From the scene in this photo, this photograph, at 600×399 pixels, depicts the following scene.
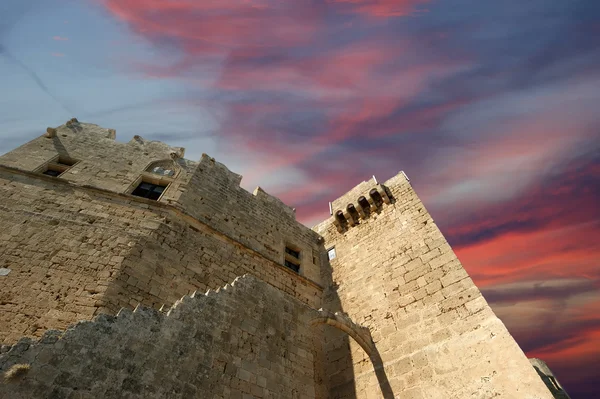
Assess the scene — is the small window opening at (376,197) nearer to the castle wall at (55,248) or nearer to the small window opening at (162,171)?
the small window opening at (162,171)

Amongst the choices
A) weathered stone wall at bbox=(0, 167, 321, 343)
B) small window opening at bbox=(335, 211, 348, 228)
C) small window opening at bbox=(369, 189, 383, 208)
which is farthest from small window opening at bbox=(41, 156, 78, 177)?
small window opening at bbox=(369, 189, 383, 208)

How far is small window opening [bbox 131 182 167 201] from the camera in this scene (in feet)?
30.7

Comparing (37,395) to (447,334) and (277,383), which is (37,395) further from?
(447,334)

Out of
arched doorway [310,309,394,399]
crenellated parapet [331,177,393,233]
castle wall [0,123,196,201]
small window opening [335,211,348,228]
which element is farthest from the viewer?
small window opening [335,211,348,228]

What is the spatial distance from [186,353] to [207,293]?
43.2 inches

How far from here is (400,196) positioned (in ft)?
35.2

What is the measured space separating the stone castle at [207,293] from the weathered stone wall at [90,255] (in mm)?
32

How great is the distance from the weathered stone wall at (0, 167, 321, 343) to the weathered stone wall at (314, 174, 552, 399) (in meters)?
3.25

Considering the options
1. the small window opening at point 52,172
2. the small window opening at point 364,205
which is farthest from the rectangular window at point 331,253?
the small window opening at point 52,172

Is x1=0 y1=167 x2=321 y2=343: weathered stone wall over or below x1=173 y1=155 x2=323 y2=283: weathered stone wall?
below

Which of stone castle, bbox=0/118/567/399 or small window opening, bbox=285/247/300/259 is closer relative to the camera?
stone castle, bbox=0/118/567/399

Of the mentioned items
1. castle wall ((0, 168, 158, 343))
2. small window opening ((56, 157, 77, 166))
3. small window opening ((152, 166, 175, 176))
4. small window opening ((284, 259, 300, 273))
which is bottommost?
castle wall ((0, 168, 158, 343))

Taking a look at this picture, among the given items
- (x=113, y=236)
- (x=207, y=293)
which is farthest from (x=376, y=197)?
(x=113, y=236)

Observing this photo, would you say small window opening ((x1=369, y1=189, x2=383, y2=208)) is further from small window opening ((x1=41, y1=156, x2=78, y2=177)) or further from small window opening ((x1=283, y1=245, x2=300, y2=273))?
small window opening ((x1=41, y1=156, x2=78, y2=177))
